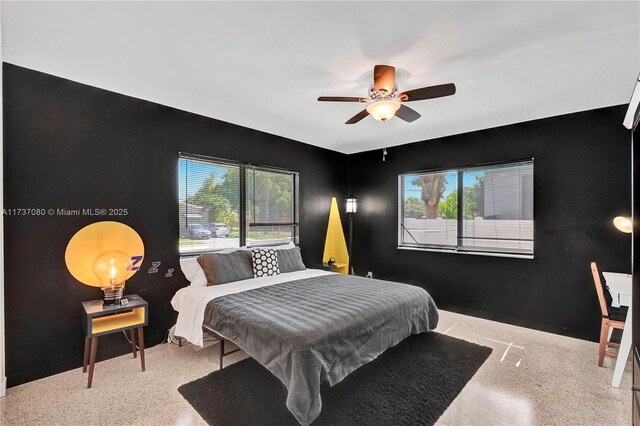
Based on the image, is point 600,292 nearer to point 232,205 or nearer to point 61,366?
point 232,205

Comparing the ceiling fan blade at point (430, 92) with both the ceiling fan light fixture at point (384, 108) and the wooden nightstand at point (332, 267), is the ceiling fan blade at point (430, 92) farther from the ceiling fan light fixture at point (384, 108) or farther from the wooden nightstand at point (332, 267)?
the wooden nightstand at point (332, 267)

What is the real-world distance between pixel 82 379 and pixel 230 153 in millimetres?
2811

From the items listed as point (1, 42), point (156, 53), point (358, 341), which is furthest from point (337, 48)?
point (1, 42)

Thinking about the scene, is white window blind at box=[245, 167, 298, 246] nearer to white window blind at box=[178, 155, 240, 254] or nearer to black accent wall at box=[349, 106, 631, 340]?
white window blind at box=[178, 155, 240, 254]

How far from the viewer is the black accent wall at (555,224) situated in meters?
3.30

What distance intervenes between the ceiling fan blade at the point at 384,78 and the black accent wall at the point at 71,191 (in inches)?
94.2

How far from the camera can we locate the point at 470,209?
443 cm

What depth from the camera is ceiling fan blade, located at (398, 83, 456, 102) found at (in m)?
2.22

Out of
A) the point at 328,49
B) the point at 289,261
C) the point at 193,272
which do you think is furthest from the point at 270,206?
the point at 328,49

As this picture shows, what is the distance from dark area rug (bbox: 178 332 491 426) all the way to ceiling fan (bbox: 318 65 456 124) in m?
2.29

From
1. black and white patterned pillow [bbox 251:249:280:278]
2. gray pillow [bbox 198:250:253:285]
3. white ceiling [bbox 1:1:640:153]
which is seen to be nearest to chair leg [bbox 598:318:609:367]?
white ceiling [bbox 1:1:640:153]

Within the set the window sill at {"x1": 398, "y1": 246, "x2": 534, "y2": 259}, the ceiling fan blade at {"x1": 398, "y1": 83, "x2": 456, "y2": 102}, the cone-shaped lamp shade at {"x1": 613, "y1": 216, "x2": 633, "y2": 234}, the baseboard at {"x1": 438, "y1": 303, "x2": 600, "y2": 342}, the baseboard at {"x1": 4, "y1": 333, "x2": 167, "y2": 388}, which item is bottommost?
the baseboard at {"x1": 438, "y1": 303, "x2": 600, "y2": 342}

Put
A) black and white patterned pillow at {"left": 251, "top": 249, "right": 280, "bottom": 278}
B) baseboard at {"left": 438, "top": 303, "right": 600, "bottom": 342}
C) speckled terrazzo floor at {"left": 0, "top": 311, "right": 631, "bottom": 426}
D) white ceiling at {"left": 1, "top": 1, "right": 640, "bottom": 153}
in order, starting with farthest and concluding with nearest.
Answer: black and white patterned pillow at {"left": 251, "top": 249, "right": 280, "bottom": 278}
baseboard at {"left": 438, "top": 303, "right": 600, "bottom": 342}
speckled terrazzo floor at {"left": 0, "top": 311, "right": 631, "bottom": 426}
white ceiling at {"left": 1, "top": 1, "right": 640, "bottom": 153}

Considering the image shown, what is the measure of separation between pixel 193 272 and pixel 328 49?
2678 millimetres
